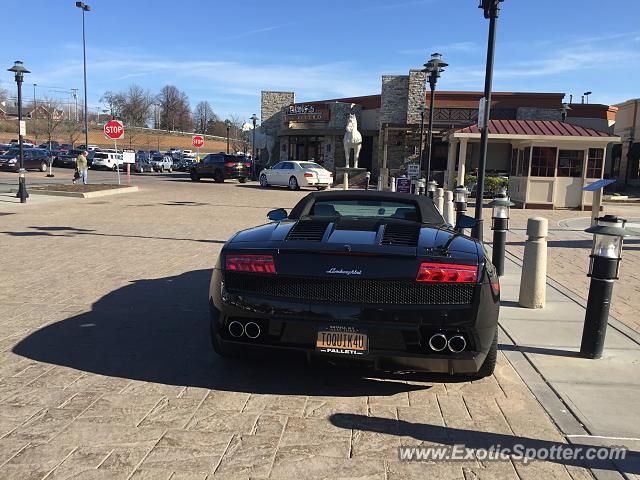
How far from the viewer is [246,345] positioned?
3777mm

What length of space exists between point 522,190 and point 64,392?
19.7 meters

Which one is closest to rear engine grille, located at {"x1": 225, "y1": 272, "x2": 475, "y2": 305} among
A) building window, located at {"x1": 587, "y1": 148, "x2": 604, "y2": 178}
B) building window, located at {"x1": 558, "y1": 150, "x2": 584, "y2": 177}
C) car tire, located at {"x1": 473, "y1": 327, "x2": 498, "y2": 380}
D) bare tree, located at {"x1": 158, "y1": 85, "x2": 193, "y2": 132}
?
car tire, located at {"x1": 473, "y1": 327, "x2": 498, "y2": 380}

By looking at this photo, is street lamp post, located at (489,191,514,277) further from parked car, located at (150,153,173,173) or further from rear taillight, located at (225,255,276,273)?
parked car, located at (150,153,173,173)

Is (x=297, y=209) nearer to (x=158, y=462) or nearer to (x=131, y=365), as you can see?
(x=131, y=365)

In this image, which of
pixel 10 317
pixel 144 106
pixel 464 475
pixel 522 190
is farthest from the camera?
pixel 144 106

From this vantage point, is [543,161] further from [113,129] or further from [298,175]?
[113,129]

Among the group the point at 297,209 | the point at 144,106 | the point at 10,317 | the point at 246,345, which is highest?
the point at 144,106

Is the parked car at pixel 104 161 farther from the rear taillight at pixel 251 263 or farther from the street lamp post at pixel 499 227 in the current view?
the rear taillight at pixel 251 263

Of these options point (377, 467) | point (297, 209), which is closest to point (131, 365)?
point (297, 209)

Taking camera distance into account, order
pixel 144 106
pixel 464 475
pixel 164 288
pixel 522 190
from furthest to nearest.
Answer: pixel 144 106 → pixel 522 190 → pixel 164 288 → pixel 464 475

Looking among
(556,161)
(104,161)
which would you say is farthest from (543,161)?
(104,161)

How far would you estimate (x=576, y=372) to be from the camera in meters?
4.45

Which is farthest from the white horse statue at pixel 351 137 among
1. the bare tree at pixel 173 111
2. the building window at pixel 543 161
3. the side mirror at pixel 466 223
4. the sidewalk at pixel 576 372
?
the bare tree at pixel 173 111

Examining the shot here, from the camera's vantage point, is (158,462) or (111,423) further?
(111,423)
